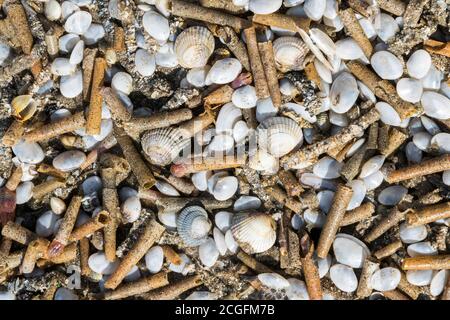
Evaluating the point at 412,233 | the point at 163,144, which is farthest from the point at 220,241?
the point at 412,233

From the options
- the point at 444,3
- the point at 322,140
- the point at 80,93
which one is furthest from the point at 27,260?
the point at 444,3

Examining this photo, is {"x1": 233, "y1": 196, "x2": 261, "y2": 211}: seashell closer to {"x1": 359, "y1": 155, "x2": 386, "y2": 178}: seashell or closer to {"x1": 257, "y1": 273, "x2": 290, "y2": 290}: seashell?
{"x1": 257, "y1": 273, "x2": 290, "y2": 290}: seashell

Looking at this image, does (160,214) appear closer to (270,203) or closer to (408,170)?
(270,203)

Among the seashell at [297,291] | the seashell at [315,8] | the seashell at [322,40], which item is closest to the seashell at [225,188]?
the seashell at [297,291]

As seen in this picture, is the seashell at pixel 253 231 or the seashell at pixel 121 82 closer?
the seashell at pixel 253 231

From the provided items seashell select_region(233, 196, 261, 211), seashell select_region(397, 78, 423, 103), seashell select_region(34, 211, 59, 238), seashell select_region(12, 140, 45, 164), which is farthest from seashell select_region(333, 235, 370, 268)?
seashell select_region(12, 140, 45, 164)

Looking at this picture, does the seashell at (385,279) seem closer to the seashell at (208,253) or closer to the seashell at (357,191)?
the seashell at (357,191)

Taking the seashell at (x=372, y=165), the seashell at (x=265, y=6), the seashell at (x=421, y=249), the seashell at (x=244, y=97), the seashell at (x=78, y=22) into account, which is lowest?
the seashell at (x=421, y=249)

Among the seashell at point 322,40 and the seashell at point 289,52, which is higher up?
the seashell at point 322,40

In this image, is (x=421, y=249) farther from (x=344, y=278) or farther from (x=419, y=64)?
(x=419, y=64)
